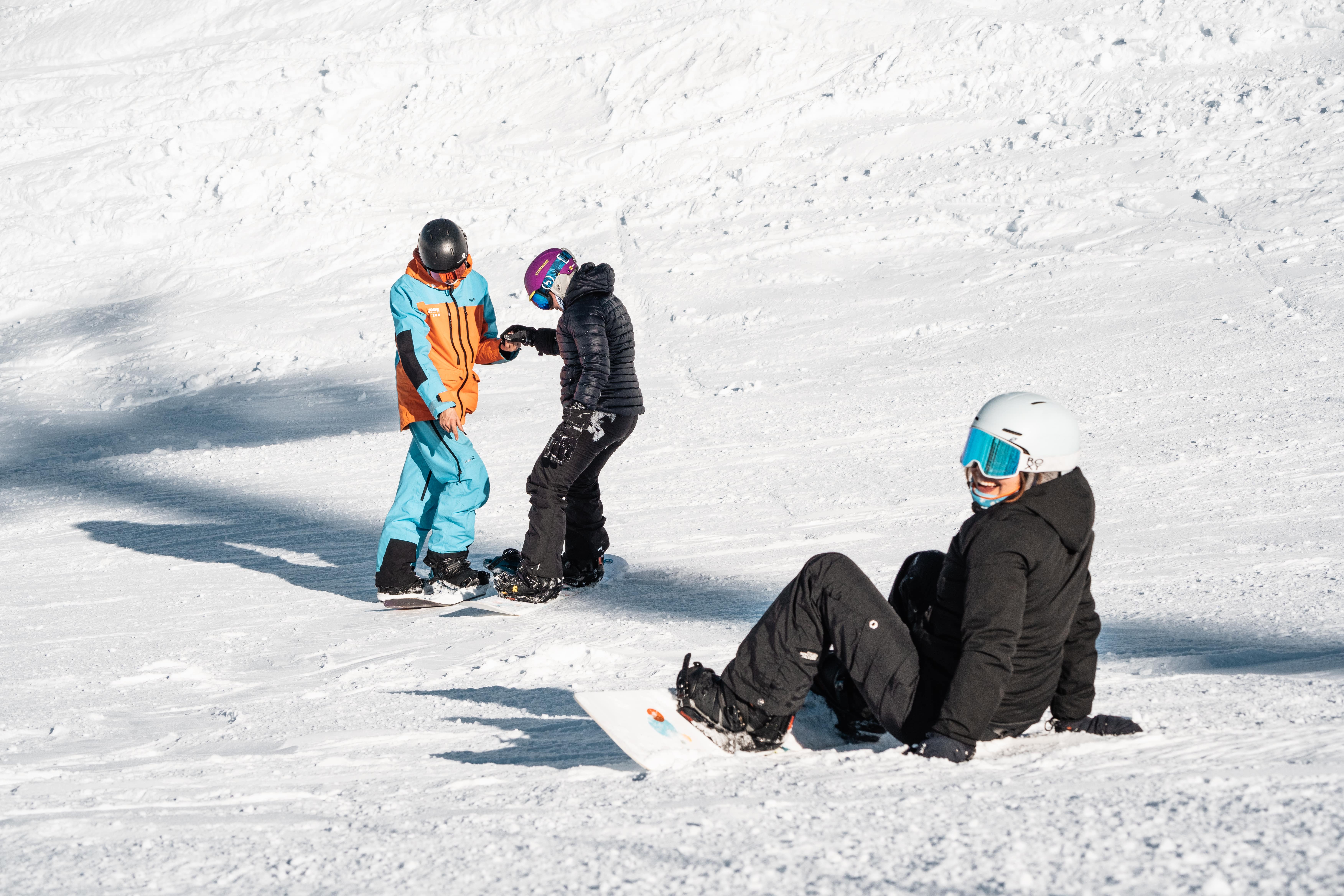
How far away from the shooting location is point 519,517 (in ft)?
26.0

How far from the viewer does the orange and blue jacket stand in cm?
598

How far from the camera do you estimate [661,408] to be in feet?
34.6

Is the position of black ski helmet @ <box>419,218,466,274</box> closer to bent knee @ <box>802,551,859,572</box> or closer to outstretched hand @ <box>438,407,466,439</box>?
outstretched hand @ <box>438,407,466,439</box>

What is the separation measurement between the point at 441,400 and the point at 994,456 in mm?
3405

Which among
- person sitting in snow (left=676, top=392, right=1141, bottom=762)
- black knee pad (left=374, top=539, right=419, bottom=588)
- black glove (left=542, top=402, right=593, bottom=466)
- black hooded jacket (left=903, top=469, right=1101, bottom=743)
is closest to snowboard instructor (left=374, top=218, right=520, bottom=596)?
black knee pad (left=374, top=539, right=419, bottom=588)

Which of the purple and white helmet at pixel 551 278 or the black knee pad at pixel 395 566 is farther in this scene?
the black knee pad at pixel 395 566

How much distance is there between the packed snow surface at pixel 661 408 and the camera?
290 centimetres

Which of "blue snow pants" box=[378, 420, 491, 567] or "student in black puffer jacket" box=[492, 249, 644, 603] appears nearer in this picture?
"student in black puffer jacket" box=[492, 249, 644, 603]

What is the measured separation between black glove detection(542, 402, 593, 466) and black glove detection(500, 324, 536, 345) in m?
0.42

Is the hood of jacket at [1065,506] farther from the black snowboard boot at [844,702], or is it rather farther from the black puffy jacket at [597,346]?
the black puffy jacket at [597,346]

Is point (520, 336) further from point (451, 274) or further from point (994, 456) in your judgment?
point (994, 456)

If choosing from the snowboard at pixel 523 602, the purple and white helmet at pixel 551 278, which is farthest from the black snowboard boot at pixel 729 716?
the purple and white helmet at pixel 551 278

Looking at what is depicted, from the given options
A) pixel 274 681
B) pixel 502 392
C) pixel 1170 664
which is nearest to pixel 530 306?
pixel 502 392

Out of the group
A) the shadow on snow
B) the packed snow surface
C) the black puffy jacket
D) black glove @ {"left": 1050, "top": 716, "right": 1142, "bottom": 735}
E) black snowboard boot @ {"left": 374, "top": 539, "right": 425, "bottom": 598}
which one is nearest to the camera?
the packed snow surface
